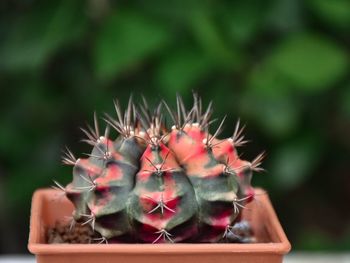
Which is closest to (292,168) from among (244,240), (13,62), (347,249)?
(347,249)

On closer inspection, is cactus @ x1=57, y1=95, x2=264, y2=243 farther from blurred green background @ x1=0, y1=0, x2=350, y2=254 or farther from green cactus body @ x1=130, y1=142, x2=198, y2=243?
blurred green background @ x1=0, y1=0, x2=350, y2=254

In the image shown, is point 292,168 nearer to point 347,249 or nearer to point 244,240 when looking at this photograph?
point 347,249

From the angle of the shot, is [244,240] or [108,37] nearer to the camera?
[244,240]

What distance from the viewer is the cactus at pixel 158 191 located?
0.87 meters

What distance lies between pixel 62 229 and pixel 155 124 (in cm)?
18

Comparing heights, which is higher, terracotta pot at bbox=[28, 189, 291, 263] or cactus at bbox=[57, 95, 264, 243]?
cactus at bbox=[57, 95, 264, 243]

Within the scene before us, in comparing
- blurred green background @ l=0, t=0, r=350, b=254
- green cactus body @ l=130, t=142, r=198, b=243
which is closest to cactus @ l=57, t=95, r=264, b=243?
green cactus body @ l=130, t=142, r=198, b=243

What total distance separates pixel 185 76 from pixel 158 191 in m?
0.86

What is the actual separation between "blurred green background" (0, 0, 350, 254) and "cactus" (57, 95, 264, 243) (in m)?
0.75

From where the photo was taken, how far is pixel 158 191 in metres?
0.87

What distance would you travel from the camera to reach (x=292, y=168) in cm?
184

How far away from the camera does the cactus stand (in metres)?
0.87

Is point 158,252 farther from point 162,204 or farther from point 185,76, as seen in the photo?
point 185,76

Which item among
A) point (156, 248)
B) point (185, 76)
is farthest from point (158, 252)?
point (185, 76)
